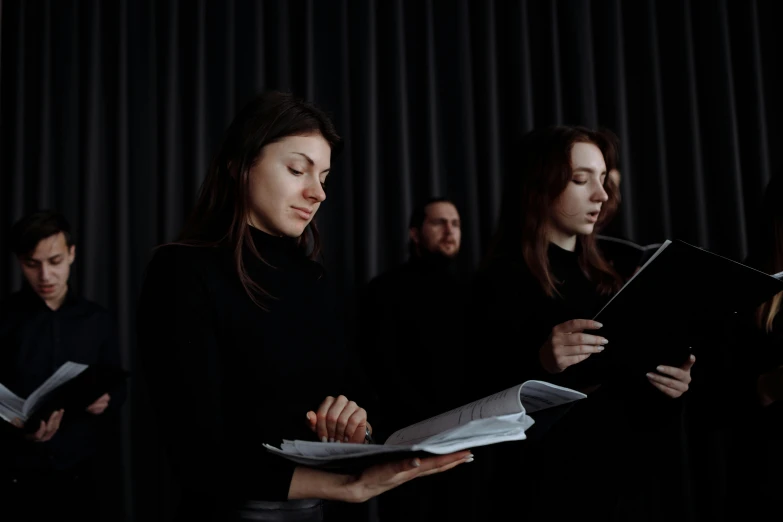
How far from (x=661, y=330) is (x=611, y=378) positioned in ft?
0.58

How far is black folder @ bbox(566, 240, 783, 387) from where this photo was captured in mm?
1241

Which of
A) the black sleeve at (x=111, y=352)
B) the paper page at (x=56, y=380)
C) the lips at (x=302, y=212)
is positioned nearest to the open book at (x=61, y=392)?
the paper page at (x=56, y=380)

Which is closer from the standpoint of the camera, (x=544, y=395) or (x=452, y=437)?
(x=452, y=437)

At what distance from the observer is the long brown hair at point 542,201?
166cm

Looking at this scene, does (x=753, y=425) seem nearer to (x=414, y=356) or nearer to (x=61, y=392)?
(x=414, y=356)

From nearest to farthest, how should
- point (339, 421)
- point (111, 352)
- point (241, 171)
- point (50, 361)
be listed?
point (339, 421)
point (241, 171)
point (50, 361)
point (111, 352)

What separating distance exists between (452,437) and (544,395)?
221 mm

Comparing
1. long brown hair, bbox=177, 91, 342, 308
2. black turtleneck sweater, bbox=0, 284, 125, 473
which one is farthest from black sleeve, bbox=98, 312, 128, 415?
long brown hair, bbox=177, 91, 342, 308

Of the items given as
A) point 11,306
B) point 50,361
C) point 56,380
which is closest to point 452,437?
point 56,380

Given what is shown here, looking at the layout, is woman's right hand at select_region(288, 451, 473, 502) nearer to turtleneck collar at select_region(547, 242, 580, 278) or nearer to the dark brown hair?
turtleneck collar at select_region(547, 242, 580, 278)

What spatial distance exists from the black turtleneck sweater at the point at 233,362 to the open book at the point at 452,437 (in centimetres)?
13

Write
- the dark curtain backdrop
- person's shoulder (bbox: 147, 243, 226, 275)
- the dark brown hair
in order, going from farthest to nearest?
the dark curtain backdrop, the dark brown hair, person's shoulder (bbox: 147, 243, 226, 275)

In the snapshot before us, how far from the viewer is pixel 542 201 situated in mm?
1686

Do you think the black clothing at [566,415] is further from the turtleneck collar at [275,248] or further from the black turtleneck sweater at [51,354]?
the black turtleneck sweater at [51,354]
